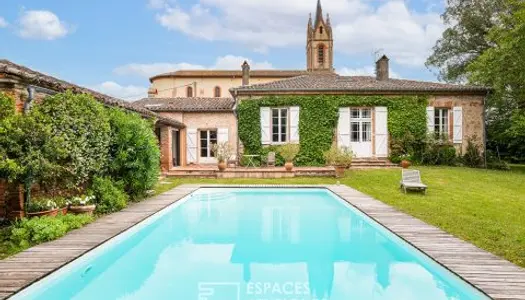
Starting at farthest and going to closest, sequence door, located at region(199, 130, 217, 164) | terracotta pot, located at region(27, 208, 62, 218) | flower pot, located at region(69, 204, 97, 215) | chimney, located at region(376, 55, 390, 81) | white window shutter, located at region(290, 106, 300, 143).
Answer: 1. door, located at region(199, 130, 217, 164)
2. chimney, located at region(376, 55, 390, 81)
3. white window shutter, located at region(290, 106, 300, 143)
4. flower pot, located at region(69, 204, 97, 215)
5. terracotta pot, located at region(27, 208, 62, 218)

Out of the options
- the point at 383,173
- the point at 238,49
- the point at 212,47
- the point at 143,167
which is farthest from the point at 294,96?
the point at 238,49

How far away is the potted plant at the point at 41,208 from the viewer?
279 inches

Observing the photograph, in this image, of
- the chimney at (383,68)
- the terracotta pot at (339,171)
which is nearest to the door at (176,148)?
the terracotta pot at (339,171)

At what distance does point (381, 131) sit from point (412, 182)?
25.8ft

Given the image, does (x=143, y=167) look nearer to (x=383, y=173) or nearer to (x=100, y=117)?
(x=100, y=117)

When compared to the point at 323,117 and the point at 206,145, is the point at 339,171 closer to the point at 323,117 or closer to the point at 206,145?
the point at 323,117

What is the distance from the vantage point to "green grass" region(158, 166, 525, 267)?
6.54 m

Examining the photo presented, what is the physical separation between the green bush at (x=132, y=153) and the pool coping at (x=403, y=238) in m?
1.36

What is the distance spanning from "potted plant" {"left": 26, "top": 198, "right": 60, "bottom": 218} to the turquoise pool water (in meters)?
1.51

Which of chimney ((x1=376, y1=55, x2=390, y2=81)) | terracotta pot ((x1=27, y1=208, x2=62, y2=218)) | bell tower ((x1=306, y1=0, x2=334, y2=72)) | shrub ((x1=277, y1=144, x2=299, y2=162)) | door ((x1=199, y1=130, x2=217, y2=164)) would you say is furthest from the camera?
bell tower ((x1=306, y1=0, x2=334, y2=72))

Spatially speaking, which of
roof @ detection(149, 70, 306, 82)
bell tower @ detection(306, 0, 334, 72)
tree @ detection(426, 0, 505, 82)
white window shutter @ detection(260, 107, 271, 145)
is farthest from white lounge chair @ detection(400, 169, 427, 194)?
roof @ detection(149, 70, 306, 82)

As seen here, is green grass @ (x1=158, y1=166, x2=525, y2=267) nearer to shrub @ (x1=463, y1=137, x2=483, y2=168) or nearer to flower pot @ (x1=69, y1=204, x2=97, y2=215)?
shrub @ (x1=463, y1=137, x2=483, y2=168)

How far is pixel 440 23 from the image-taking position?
92.2 feet

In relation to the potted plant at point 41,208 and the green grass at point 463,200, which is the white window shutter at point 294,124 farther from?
the potted plant at point 41,208
